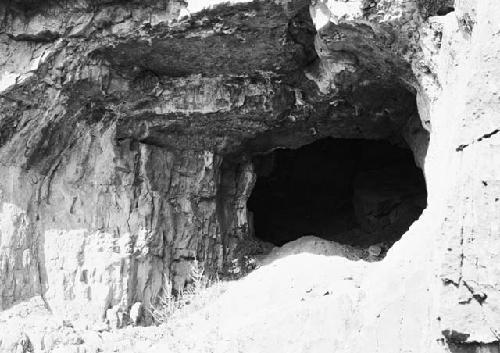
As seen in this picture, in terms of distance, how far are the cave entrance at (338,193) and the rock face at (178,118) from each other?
168 centimetres

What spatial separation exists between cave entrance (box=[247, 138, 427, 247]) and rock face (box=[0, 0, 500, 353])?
1.68 m

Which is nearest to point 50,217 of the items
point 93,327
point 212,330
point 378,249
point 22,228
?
point 22,228

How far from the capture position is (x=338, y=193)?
13.3 metres

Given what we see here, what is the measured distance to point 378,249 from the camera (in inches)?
375

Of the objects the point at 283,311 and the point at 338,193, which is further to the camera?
the point at 338,193

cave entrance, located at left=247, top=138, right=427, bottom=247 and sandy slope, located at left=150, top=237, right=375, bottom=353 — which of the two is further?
cave entrance, located at left=247, top=138, right=427, bottom=247

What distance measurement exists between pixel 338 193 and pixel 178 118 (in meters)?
5.42

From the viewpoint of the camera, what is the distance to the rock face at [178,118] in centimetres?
662

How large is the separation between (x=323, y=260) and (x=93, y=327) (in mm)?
2936

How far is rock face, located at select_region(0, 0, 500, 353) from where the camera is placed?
6617 mm

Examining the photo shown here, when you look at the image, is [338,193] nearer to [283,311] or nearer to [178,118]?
[178,118]

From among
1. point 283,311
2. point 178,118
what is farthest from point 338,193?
point 283,311

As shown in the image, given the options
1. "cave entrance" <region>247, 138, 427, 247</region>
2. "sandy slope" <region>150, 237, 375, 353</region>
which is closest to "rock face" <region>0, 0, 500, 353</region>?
"sandy slope" <region>150, 237, 375, 353</region>

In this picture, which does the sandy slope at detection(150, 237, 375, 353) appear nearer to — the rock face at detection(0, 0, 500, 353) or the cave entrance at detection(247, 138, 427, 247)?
the rock face at detection(0, 0, 500, 353)
